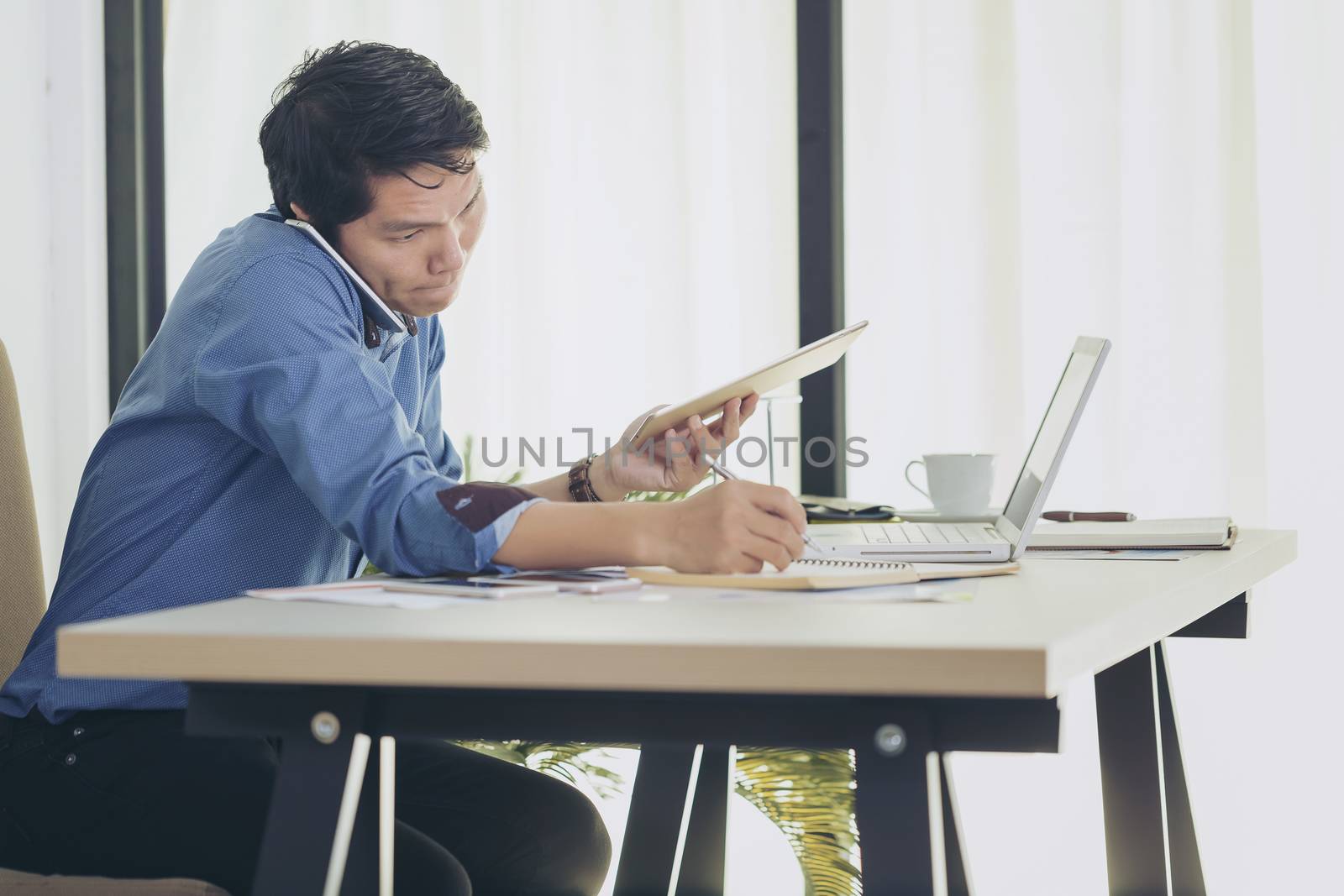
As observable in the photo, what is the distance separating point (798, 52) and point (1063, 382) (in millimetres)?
1295

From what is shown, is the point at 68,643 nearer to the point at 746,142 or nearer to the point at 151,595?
the point at 151,595

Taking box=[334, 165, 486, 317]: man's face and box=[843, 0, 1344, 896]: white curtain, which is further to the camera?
box=[843, 0, 1344, 896]: white curtain

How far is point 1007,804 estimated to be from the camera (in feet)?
7.59

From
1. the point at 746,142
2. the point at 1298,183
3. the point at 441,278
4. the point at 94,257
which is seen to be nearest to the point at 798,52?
the point at 746,142

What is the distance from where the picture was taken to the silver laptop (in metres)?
1.12

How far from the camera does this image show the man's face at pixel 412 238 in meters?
1.18

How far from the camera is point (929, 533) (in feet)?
4.45

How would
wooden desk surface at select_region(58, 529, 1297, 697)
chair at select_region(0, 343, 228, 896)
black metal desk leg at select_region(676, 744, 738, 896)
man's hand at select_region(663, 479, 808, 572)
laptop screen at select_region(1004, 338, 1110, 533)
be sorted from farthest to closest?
black metal desk leg at select_region(676, 744, 738, 896) → chair at select_region(0, 343, 228, 896) → laptop screen at select_region(1004, 338, 1110, 533) → man's hand at select_region(663, 479, 808, 572) → wooden desk surface at select_region(58, 529, 1297, 697)

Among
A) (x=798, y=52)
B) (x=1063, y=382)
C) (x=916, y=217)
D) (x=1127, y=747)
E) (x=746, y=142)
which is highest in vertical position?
(x=798, y=52)

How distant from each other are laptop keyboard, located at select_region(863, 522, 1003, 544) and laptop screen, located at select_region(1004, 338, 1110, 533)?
39 millimetres

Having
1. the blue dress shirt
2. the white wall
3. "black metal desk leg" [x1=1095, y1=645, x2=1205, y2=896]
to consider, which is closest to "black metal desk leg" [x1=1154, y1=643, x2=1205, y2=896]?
"black metal desk leg" [x1=1095, y1=645, x2=1205, y2=896]

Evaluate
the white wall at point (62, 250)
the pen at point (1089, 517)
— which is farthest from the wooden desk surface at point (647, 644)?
the white wall at point (62, 250)

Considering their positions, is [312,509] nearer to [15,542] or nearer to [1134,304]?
[15,542]

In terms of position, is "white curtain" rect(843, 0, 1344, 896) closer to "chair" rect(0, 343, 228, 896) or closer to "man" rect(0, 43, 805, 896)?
"man" rect(0, 43, 805, 896)
